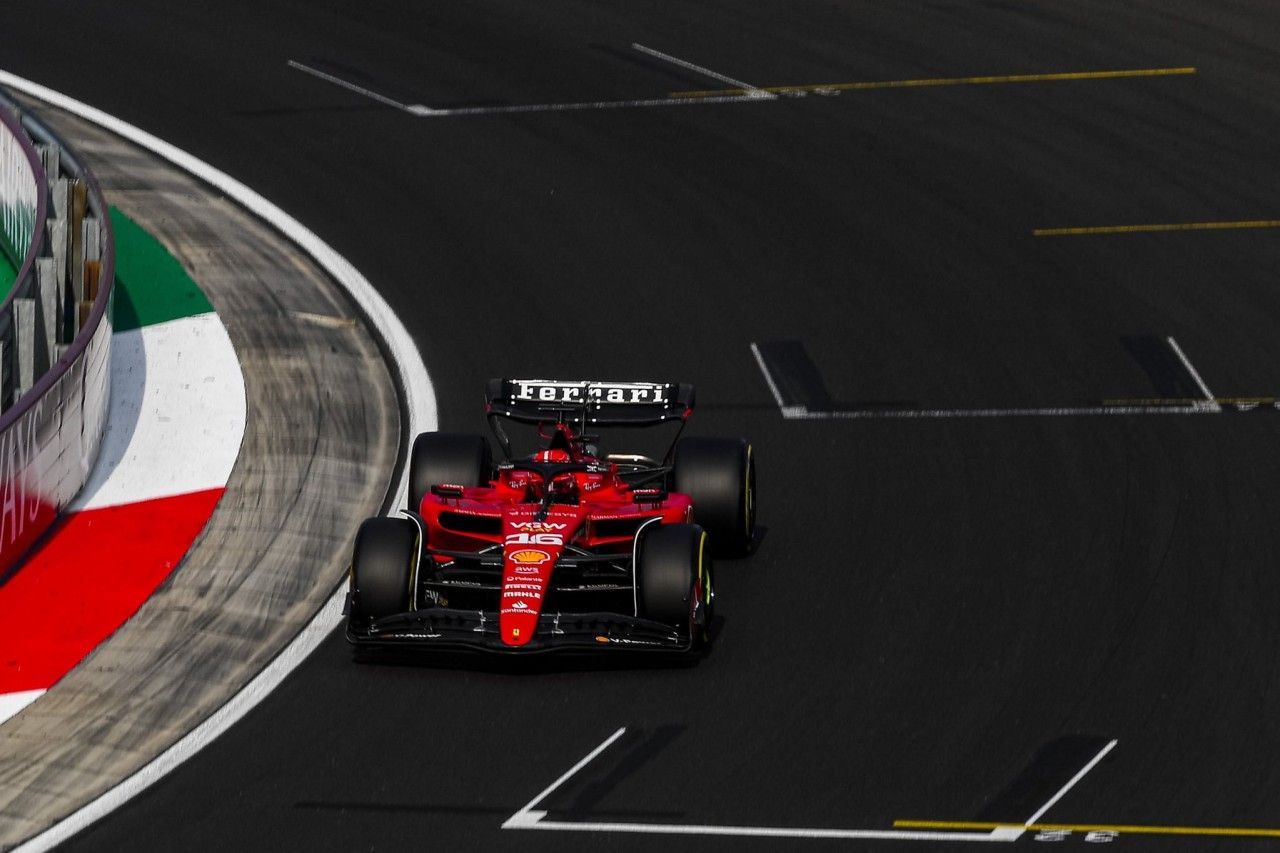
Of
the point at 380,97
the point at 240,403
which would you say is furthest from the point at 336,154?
the point at 240,403

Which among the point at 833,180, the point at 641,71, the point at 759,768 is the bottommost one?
the point at 759,768

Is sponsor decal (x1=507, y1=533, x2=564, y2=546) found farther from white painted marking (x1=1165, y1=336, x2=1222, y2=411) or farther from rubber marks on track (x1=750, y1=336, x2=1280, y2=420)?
white painted marking (x1=1165, y1=336, x2=1222, y2=411)

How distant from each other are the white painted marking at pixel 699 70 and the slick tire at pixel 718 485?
9504 millimetres

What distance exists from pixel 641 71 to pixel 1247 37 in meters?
6.22

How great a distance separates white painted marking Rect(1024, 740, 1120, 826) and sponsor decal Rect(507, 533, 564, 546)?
118 inches

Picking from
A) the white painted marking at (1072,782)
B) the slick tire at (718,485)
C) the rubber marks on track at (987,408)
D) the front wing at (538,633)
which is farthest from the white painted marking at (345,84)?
the white painted marking at (1072,782)

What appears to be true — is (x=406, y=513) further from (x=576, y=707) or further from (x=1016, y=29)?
(x=1016, y=29)

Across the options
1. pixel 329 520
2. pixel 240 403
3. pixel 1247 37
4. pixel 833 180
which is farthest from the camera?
pixel 1247 37

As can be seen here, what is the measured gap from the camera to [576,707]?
12.9 meters

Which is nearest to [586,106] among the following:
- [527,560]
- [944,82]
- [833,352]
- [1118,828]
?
[944,82]

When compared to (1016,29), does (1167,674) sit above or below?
below

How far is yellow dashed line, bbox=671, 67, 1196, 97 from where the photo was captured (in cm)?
2355

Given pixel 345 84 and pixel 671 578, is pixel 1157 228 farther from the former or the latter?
pixel 671 578

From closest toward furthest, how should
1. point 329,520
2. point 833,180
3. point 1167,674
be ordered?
point 1167,674
point 329,520
point 833,180
